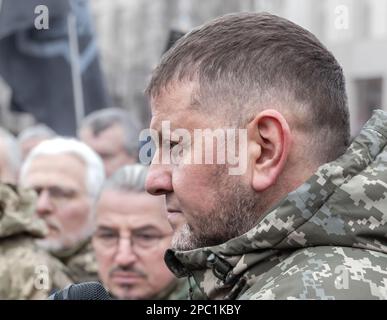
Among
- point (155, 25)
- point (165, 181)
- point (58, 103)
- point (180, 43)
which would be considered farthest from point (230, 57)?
point (155, 25)

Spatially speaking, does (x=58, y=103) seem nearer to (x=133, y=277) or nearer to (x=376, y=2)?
(x=133, y=277)

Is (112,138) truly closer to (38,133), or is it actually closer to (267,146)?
(38,133)

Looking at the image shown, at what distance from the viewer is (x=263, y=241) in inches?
61.9

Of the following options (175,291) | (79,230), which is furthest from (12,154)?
(175,291)

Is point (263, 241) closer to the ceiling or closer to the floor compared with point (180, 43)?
closer to the floor

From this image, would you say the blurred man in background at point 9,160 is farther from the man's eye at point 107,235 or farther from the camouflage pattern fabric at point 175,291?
the camouflage pattern fabric at point 175,291

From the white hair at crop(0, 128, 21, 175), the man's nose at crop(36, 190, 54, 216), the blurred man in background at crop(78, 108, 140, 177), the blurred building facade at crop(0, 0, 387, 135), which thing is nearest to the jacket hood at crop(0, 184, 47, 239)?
the man's nose at crop(36, 190, 54, 216)

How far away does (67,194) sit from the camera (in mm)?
4684

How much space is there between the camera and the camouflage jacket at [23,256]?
12.0 ft

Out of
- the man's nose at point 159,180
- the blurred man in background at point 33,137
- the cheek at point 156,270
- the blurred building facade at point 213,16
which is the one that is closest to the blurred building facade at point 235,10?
the blurred building facade at point 213,16

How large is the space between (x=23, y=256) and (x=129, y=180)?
57 cm
